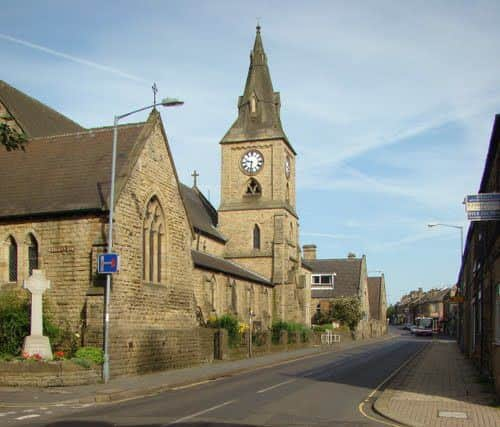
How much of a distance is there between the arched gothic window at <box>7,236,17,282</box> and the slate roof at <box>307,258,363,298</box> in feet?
184

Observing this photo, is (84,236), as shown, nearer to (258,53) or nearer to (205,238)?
(205,238)

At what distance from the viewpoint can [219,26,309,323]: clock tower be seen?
54781 mm

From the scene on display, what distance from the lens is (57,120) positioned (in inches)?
1437

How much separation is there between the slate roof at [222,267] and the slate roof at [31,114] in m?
11.1

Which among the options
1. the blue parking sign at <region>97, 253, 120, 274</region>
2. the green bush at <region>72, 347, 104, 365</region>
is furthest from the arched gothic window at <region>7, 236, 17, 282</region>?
the blue parking sign at <region>97, 253, 120, 274</region>

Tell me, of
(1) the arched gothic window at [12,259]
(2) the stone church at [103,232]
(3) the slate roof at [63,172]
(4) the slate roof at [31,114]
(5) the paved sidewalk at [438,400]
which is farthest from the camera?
(4) the slate roof at [31,114]

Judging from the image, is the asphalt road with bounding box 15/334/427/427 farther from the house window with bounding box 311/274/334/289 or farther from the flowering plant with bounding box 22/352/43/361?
the house window with bounding box 311/274/334/289

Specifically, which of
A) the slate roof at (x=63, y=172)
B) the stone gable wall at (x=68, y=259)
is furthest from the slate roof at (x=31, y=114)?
the stone gable wall at (x=68, y=259)

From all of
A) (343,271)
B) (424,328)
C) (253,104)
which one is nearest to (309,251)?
(343,271)

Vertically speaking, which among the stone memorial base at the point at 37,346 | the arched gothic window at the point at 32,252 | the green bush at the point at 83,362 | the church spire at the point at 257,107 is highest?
the church spire at the point at 257,107

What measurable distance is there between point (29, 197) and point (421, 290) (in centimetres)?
A: 17826

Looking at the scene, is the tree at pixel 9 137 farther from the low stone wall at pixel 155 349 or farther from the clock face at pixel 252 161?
the clock face at pixel 252 161

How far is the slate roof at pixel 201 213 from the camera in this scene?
5091 centimetres

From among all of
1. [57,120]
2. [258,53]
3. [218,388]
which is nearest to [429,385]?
[218,388]
